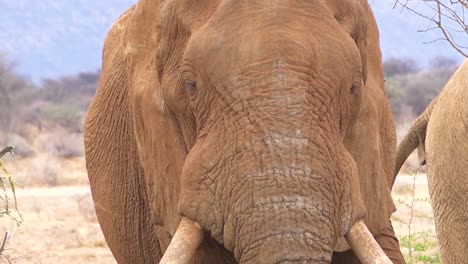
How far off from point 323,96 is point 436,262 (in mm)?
4946

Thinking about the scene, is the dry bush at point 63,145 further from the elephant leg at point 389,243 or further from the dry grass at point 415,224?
the elephant leg at point 389,243

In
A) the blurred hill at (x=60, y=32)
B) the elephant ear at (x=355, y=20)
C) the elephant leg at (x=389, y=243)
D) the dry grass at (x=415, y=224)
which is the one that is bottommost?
the blurred hill at (x=60, y=32)

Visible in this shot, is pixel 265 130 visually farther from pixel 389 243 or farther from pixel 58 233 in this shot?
pixel 58 233

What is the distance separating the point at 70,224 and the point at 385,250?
10.5 m

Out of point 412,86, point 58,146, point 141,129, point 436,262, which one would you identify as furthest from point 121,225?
point 412,86

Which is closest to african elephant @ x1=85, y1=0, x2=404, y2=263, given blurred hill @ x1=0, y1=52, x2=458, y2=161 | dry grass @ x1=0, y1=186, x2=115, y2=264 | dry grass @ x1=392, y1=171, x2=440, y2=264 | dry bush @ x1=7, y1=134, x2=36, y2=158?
dry grass @ x1=392, y1=171, x2=440, y2=264

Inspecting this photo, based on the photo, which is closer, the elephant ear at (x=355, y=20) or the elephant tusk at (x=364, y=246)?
the elephant tusk at (x=364, y=246)

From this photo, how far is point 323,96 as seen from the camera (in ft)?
11.2

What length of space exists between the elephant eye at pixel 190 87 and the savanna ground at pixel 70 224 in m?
3.47

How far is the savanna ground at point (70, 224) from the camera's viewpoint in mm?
9856

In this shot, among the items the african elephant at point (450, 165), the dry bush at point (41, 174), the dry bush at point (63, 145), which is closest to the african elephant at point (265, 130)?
the african elephant at point (450, 165)

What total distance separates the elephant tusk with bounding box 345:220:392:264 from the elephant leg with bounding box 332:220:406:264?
40cm

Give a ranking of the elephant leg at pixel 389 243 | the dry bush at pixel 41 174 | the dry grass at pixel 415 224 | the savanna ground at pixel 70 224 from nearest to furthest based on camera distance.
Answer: the elephant leg at pixel 389 243, the dry grass at pixel 415 224, the savanna ground at pixel 70 224, the dry bush at pixel 41 174

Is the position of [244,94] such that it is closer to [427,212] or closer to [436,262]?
[436,262]
